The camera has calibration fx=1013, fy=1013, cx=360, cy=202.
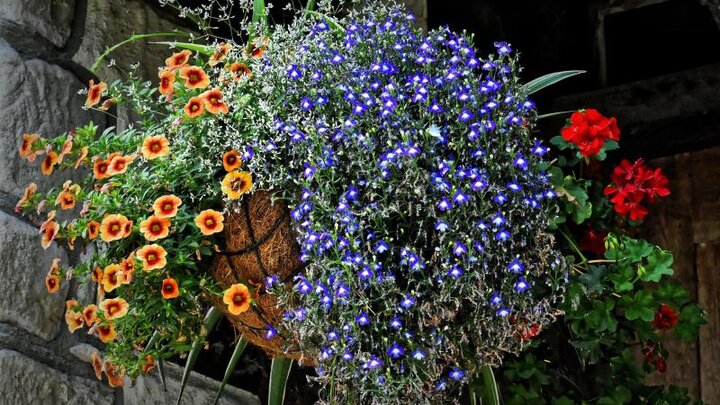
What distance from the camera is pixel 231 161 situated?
1779 millimetres

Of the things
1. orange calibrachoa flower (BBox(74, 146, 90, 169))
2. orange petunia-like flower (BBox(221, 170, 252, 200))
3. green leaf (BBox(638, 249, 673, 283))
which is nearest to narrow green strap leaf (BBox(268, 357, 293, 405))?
orange petunia-like flower (BBox(221, 170, 252, 200))

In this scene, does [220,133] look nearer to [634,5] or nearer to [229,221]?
[229,221]

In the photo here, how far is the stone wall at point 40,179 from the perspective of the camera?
2.09 meters

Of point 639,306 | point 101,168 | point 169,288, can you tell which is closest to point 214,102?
point 101,168

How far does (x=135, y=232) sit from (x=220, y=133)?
0.77 feet

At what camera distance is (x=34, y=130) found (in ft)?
7.14

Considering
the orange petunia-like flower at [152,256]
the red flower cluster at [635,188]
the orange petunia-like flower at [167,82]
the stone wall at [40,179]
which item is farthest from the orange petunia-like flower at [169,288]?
the red flower cluster at [635,188]

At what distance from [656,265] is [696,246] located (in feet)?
3.43

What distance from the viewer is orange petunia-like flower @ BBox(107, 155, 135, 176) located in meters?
1.80

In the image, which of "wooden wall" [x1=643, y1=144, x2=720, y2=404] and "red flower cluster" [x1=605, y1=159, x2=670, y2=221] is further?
"wooden wall" [x1=643, y1=144, x2=720, y2=404]

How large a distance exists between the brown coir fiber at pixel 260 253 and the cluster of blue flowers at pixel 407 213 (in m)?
0.04

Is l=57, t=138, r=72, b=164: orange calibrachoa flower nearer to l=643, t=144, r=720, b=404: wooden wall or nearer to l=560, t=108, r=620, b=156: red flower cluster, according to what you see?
l=560, t=108, r=620, b=156: red flower cluster

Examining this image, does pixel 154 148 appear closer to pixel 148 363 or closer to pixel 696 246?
pixel 148 363

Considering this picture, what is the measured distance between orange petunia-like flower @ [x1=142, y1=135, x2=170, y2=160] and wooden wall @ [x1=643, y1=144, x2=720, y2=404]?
181 cm
